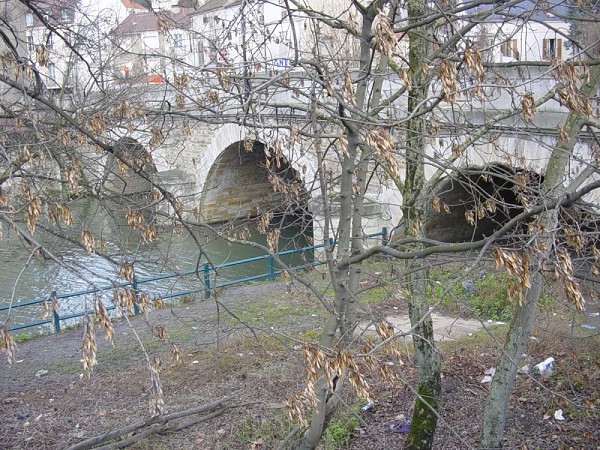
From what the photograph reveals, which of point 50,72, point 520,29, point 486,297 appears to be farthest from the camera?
point 50,72

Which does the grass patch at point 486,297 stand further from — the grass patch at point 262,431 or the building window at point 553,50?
the grass patch at point 262,431

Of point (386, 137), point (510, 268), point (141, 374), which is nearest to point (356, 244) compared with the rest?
point (386, 137)

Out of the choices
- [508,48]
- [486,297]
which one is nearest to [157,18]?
[508,48]

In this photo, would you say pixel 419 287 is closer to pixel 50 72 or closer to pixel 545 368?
pixel 545 368

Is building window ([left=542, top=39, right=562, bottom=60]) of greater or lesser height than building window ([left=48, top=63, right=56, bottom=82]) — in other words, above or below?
below

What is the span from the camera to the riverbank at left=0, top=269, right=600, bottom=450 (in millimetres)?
6305

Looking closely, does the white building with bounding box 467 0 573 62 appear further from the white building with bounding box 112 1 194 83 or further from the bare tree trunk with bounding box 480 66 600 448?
the white building with bounding box 112 1 194 83

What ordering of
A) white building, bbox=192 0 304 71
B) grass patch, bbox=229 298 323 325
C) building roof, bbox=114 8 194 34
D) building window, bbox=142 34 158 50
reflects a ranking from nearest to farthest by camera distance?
white building, bbox=192 0 304 71, building roof, bbox=114 8 194 34, building window, bbox=142 34 158 50, grass patch, bbox=229 298 323 325

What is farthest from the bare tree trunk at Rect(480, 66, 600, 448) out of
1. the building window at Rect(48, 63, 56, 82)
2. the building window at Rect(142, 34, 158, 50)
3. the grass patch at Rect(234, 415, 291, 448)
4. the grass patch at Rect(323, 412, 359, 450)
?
the building window at Rect(48, 63, 56, 82)

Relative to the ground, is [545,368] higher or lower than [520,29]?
lower

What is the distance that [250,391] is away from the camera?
723 centimetres

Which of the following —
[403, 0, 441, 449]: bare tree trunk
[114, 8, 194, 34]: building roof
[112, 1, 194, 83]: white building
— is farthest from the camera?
[114, 8, 194, 34]: building roof

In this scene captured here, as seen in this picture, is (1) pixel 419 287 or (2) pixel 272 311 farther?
(2) pixel 272 311

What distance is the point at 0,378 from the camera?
8641mm
